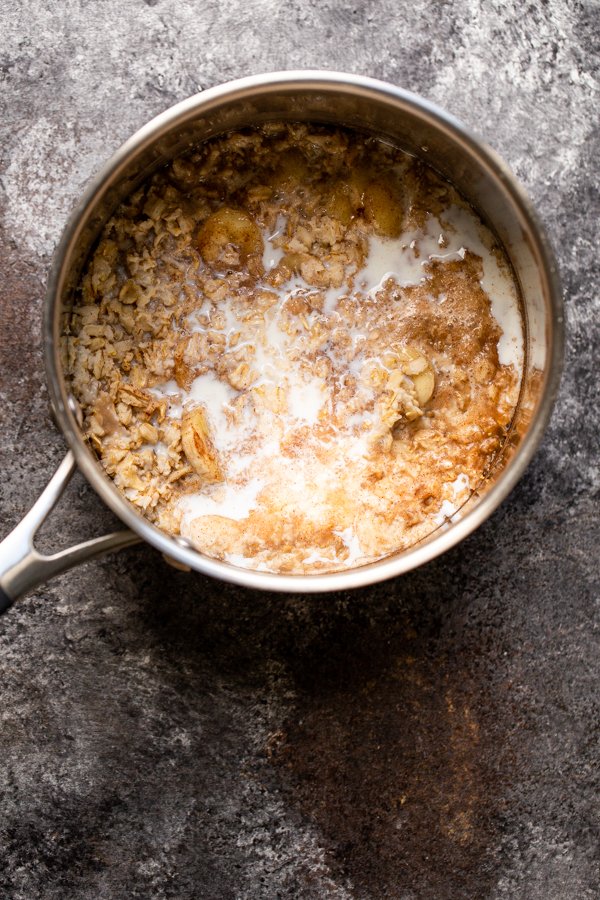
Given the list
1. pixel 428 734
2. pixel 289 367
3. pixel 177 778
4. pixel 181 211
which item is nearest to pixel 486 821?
pixel 428 734

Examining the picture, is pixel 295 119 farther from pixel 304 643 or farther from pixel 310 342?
pixel 304 643

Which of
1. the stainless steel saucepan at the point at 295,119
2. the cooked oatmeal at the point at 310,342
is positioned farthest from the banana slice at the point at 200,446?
the stainless steel saucepan at the point at 295,119

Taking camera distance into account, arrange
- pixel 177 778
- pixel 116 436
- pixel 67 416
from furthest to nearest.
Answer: pixel 177 778 < pixel 116 436 < pixel 67 416

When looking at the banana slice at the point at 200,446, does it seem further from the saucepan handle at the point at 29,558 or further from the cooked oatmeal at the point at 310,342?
the saucepan handle at the point at 29,558

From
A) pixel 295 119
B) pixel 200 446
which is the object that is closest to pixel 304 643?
pixel 200 446

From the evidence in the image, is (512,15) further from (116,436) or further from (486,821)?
(486,821)

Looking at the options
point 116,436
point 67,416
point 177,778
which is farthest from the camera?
point 177,778

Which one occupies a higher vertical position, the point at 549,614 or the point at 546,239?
the point at 546,239
